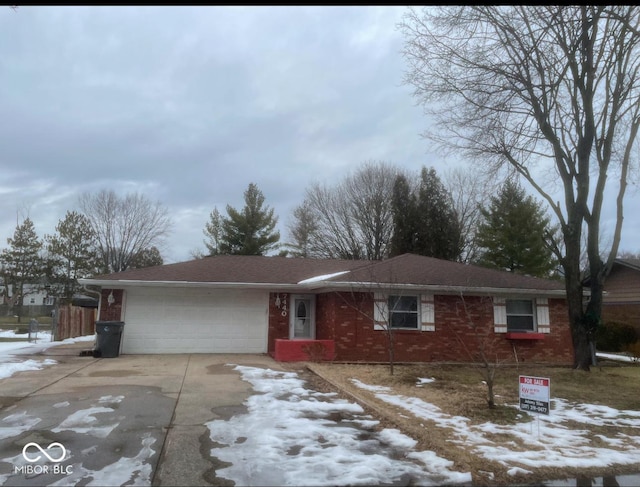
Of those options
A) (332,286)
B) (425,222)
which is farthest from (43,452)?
(425,222)

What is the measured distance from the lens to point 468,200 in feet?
116

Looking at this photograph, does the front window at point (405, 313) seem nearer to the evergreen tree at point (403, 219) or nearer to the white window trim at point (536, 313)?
the white window trim at point (536, 313)

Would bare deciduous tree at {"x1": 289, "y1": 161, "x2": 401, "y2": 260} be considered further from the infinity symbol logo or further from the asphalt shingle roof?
the infinity symbol logo

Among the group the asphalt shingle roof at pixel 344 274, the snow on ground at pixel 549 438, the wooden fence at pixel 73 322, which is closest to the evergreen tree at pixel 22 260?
the wooden fence at pixel 73 322

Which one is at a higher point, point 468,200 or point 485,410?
point 468,200

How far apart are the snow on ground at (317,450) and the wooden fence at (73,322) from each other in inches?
665

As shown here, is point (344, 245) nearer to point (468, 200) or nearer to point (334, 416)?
point (468, 200)

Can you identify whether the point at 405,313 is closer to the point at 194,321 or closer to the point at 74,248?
the point at 194,321

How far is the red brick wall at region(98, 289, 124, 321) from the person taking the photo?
52.2ft

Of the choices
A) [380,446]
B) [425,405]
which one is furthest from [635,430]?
[380,446]

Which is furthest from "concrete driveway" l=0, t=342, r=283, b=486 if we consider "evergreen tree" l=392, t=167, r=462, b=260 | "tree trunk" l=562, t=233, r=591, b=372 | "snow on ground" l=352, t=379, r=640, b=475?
"evergreen tree" l=392, t=167, r=462, b=260

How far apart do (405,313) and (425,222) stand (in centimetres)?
1730

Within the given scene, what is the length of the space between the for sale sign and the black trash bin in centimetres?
1238

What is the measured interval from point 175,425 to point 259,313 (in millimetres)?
10149
